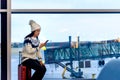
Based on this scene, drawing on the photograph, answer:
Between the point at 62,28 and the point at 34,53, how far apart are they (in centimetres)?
39

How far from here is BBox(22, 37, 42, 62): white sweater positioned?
3020 millimetres

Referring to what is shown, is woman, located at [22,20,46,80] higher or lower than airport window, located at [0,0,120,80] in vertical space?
lower

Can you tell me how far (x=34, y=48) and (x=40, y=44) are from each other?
0.08 metres

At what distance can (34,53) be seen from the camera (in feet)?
9.99

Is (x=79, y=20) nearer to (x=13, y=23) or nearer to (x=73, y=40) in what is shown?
(x=73, y=40)

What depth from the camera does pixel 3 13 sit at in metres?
3.03

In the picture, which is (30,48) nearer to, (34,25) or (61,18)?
(34,25)
